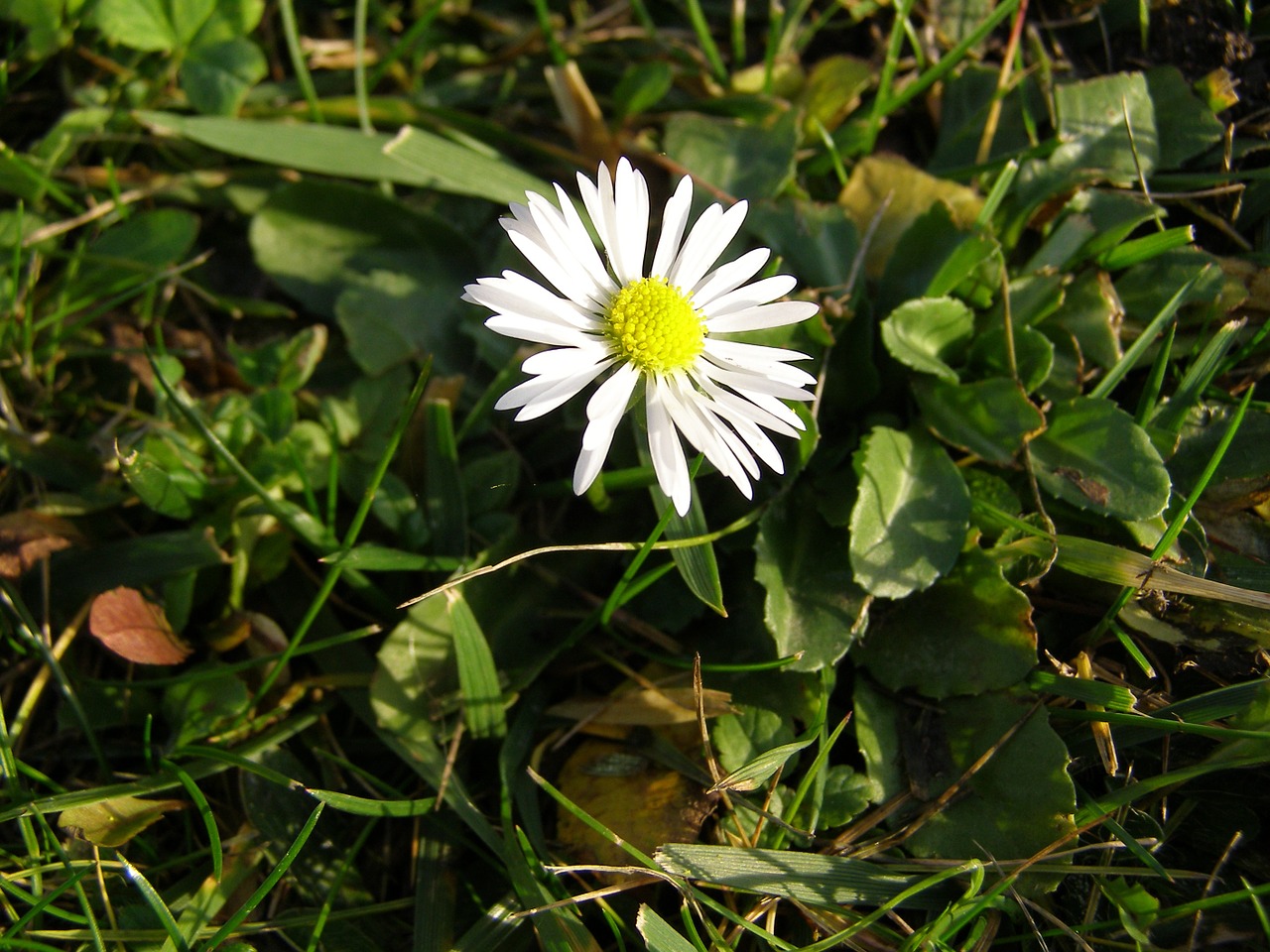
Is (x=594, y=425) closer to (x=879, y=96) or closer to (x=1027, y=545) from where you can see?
(x=1027, y=545)

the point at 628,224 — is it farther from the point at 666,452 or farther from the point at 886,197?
the point at 886,197

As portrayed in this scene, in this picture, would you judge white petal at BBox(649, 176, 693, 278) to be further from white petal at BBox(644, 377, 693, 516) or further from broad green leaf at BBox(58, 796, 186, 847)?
broad green leaf at BBox(58, 796, 186, 847)

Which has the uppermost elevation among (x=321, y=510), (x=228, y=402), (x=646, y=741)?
(x=228, y=402)

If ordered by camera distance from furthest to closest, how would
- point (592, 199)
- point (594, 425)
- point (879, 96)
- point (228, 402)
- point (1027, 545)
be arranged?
1. point (879, 96)
2. point (228, 402)
3. point (1027, 545)
4. point (592, 199)
5. point (594, 425)

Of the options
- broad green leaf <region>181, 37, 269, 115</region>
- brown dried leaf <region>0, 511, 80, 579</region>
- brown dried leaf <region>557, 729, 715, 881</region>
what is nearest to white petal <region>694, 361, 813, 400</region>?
brown dried leaf <region>557, 729, 715, 881</region>

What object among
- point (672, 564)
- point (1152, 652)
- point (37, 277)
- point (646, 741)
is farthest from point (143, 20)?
point (1152, 652)

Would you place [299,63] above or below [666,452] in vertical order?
above

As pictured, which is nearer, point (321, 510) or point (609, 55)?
point (321, 510)

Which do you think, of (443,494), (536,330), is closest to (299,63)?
(443,494)
